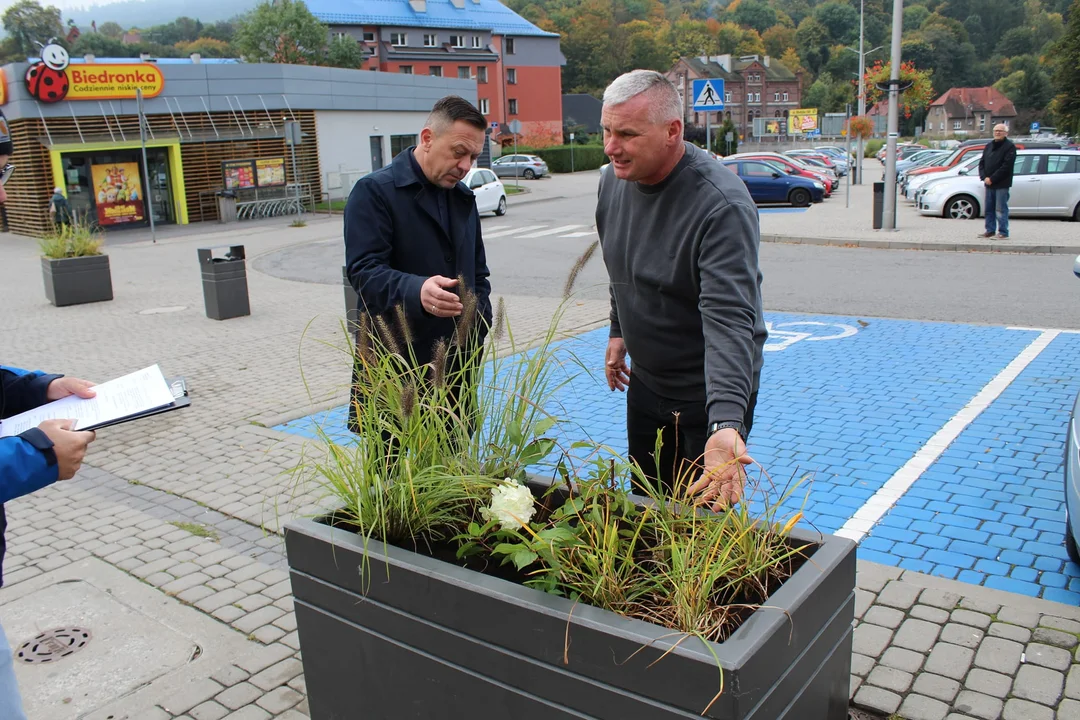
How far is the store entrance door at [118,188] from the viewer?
90.0 ft

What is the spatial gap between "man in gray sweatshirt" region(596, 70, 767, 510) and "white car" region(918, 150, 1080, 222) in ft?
61.2

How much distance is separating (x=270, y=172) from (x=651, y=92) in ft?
102

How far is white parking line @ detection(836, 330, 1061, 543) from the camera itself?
187 inches

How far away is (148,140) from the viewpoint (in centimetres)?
2833

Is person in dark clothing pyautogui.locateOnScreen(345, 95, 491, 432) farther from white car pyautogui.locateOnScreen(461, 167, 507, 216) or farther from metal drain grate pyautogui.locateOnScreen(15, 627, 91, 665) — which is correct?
white car pyautogui.locateOnScreen(461, 167, 507, 216)

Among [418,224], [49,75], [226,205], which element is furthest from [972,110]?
[418,224]

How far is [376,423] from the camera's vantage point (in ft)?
9.02

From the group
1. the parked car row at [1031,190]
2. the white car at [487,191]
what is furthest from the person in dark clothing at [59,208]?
the parked car row at [1031,190]

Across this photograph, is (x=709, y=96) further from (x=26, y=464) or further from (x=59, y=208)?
(x=26, y=464)

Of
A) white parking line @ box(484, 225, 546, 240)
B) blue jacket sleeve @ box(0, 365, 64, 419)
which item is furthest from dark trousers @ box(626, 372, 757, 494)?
white parking line @ box(484, 225, 546, 240)

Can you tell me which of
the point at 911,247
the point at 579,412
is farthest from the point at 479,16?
the point at 579,412

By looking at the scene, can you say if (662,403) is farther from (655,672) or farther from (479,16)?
(479,16)

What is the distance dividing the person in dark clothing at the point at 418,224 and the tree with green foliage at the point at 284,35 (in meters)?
71.5

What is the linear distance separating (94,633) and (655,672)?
9.47ft
